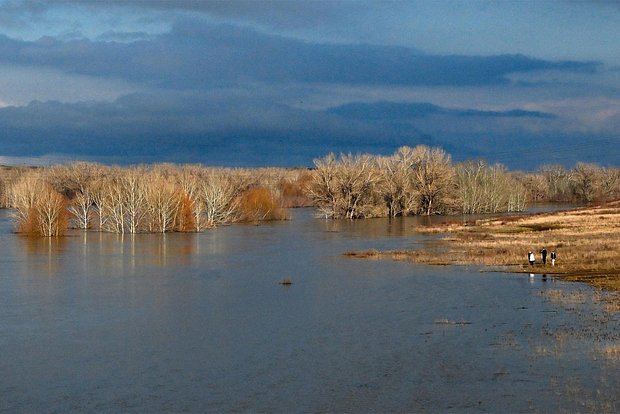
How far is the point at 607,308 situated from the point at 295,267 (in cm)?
1829

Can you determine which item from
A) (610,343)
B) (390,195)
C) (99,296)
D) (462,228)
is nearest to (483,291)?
(610,343)

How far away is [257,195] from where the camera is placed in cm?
8588

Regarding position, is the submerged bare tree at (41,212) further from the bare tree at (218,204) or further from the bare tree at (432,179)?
the bare tree at (432,179)

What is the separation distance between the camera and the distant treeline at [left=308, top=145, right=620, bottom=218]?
9081cm

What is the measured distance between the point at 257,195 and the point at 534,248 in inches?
1811

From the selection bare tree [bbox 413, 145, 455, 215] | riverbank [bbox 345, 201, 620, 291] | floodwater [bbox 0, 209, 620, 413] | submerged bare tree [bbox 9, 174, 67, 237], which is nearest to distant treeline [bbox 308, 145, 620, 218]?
bare tree [bbox 413, 145, 455, 215]

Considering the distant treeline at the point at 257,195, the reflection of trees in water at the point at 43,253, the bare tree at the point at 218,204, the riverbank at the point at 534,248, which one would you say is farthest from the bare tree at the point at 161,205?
the riverbank at the point at 534,248

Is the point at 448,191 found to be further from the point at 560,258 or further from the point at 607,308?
the point at 607,308

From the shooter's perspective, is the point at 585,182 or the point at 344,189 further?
the point at 585,182

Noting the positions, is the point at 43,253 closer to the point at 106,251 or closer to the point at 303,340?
the point at 106,251

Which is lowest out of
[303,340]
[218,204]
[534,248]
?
[303,340]

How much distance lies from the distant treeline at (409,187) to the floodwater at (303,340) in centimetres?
5133

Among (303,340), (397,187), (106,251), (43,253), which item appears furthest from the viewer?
(397,187)

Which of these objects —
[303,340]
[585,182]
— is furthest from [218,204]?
[585,182]
